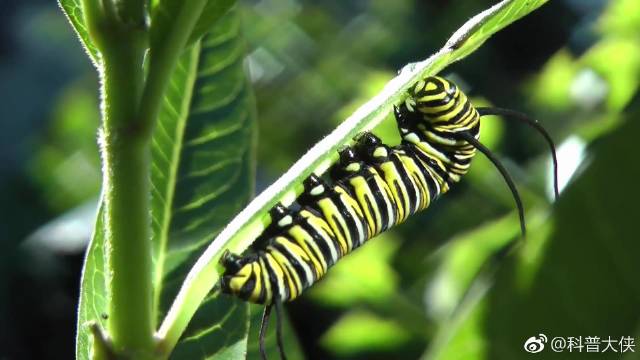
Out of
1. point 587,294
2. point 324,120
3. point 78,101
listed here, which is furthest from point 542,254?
point 78,101

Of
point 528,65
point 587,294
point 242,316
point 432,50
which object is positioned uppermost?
point 432,50

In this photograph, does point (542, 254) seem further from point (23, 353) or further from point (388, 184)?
point (23, 353)

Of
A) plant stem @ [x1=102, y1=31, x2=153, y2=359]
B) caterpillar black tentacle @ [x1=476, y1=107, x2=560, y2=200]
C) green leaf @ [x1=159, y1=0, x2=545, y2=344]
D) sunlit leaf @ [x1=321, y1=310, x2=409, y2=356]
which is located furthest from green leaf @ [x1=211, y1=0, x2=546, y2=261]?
sunlit leaf @ [x1=321, y1=310, x2=409, y2=356]

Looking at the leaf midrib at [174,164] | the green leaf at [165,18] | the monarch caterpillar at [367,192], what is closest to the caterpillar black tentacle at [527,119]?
the monarch caterpillar at [367,192]

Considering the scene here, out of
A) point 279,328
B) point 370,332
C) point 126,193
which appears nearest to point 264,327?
point 279,328

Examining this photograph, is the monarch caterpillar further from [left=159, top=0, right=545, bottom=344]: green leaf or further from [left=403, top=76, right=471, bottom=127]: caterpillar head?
[left=159, top=0, right=545, bottom=344]: green leaf

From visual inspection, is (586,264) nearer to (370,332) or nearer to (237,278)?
(237,278)

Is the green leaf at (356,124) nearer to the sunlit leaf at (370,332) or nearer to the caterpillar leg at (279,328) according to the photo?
the caterpillar leg at (279,328)
